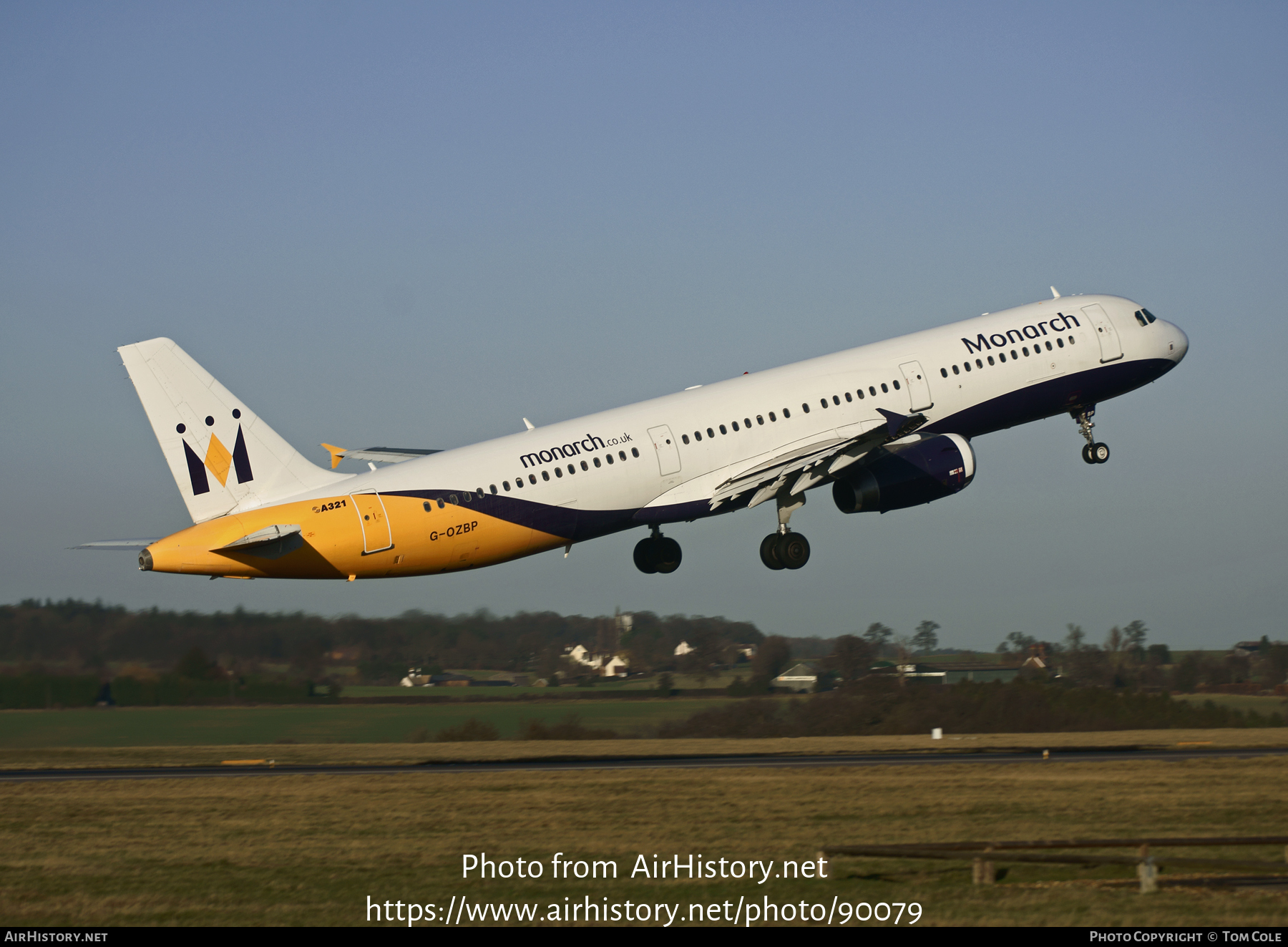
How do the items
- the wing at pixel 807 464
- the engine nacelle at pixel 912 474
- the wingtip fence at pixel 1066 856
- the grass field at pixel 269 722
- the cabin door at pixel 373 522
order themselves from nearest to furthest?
the wingtip fence at pixel 1066 856 < the cabin door at pixel 373 522 < the wing at pixel 807 464 < the engine nacelle at pixel 912 474 < the grass field at pixel 269 722

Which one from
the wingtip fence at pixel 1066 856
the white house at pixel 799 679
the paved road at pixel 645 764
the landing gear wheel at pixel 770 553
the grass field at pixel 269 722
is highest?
the landing gear wheel at pixel 770 553

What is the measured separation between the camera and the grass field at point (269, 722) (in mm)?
59969

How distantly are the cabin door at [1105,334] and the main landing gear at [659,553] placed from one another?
55.4 feet

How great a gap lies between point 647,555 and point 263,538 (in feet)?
51.7

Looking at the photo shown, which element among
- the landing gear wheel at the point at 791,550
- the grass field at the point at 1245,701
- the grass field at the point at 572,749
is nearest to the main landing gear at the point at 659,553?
the landing gear wheel at the point at 791,550

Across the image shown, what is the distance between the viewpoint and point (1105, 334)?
52344mm

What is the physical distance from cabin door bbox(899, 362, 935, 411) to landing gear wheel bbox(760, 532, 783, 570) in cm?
641

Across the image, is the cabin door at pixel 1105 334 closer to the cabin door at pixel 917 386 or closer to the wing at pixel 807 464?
the cabin door at pixel 917 386

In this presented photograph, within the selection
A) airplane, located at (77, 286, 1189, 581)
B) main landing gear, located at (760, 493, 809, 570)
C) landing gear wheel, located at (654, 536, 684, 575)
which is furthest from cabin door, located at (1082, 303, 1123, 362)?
landing gear wheel, located at (654, 536, 684, 575)

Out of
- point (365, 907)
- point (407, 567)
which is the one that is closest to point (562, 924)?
point (365, 907)

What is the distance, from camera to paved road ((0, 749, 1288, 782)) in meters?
46.6

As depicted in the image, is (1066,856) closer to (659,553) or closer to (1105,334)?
(659,553)

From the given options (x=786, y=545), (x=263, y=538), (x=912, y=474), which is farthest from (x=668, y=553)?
(x=263, y=538)

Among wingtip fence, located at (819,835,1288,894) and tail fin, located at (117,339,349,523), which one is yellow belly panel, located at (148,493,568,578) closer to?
tail fin, located at (117,339,349,523)
